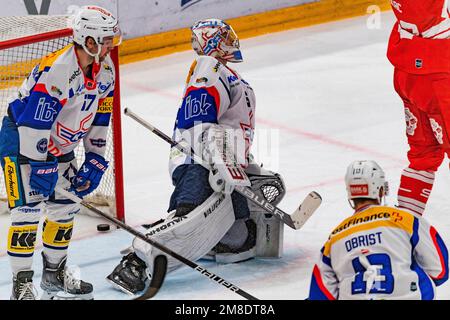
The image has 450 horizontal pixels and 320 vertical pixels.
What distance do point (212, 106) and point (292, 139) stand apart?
1.96 metres

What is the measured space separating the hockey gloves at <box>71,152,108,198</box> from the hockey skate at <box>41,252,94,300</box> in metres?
0.34

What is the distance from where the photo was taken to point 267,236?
5969 mm

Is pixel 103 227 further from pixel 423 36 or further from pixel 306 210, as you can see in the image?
pixel 423 36

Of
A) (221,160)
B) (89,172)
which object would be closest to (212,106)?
(221,160)

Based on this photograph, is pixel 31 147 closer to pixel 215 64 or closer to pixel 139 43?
pixel 215 64

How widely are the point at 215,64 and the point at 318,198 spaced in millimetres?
781

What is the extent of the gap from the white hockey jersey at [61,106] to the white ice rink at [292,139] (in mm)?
702

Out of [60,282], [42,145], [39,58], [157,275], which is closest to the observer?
[157,275]

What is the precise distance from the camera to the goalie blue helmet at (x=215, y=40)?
584 cm

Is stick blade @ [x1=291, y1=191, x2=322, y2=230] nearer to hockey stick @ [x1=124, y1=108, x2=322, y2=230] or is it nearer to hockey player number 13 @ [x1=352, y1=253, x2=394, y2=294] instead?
hockey stick @ [x1=124, y1=108, x2=322, y2=230]

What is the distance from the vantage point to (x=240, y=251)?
5.93m

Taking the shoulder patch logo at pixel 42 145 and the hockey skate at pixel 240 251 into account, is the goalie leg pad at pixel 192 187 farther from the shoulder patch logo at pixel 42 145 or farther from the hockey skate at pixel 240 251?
the shoulder patch logo at pixel 42 145

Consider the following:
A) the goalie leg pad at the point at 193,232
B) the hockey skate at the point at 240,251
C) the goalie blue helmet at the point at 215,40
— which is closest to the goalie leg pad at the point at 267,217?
the hockey skate at the point at 240,251
